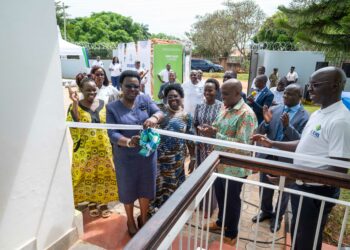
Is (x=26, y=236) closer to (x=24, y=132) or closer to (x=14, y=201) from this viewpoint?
(x=14, y=201)

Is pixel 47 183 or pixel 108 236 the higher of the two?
pixel 47 183

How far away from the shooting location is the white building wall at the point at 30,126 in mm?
1942

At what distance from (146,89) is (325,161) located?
28.3ft

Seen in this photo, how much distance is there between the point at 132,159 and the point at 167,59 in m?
6.81

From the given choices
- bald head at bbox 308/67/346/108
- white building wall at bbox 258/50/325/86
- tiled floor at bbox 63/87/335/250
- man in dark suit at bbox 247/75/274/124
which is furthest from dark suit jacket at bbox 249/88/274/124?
white building wall at bbox 258/50/325/86

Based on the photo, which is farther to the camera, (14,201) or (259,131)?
(259,131)

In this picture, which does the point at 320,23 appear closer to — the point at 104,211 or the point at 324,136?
the point at 324,136

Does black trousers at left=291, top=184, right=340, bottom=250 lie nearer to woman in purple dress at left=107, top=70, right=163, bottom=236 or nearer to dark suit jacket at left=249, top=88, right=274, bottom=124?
woman in purple dress at left=107, top=70, right=163, bottom=236

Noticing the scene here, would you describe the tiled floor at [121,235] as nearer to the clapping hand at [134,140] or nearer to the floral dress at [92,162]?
the floral dress at [92,162]

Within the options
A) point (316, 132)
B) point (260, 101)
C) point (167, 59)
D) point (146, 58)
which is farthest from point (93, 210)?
point (146, 58)

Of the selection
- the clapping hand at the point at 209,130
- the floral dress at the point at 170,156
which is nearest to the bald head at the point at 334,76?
the clapping hand at the point at 209,130

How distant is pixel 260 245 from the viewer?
290 centimetres

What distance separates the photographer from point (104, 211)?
137 inches

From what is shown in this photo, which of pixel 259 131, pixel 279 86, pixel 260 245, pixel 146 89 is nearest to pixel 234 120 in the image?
pixel 259 131
